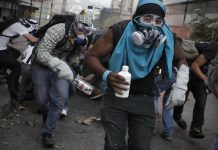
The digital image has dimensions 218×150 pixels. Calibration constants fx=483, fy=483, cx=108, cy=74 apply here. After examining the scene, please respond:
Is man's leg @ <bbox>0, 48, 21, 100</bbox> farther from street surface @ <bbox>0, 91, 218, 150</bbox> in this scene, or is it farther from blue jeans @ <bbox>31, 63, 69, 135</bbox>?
blue jeans @ <bbox>31, 63, 69, 135</bbox>

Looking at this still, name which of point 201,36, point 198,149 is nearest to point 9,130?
point 198,149

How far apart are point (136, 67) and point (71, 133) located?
3025 mm

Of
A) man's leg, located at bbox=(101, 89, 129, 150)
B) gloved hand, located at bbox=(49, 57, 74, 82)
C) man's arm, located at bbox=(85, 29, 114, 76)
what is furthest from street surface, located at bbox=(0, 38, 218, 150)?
man's arm, located at bbox=(85, 29, 114, 76)

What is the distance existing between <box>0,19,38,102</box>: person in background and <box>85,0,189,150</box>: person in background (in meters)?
3.13

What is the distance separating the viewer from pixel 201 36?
27688 millimetres

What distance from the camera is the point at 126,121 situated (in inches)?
163

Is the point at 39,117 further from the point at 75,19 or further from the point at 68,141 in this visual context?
the point at 75,19

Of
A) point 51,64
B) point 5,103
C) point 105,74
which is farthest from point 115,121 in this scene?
point 5,103

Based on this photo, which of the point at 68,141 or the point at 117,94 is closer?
the point at 117,94

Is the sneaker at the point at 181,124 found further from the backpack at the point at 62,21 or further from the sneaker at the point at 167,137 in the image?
the backpack at the point at 62,21

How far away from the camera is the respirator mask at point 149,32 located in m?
4.01

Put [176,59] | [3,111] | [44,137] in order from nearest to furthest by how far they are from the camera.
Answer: [176,59]
[44,137]
[3,111]

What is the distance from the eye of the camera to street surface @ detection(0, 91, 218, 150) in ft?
20.0

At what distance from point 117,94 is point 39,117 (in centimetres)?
382
